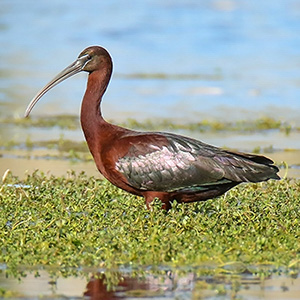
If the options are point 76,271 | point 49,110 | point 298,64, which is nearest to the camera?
point 76,271

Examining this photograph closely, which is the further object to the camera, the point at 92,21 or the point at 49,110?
the point at 92,21

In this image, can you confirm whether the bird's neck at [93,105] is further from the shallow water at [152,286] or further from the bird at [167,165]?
the shallow water at [152,286]

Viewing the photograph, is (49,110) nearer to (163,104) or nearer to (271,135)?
(163,104)

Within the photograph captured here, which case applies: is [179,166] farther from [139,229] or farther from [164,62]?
[164,62]

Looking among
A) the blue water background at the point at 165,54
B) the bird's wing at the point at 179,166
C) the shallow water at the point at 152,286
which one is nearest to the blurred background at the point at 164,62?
the blue water background at the point at 165,54

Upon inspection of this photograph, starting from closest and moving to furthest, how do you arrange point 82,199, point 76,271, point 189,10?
point 76,271
point 82,199
point 189,10

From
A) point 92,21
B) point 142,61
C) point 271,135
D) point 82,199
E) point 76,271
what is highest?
point 92,21

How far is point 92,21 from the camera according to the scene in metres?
29.0

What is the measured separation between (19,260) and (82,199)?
85.3 inches

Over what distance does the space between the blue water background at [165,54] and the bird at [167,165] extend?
6579 millimetres

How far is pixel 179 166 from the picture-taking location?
8.44 meters

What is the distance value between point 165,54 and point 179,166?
1528 centimetres

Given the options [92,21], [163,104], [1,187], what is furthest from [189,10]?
[1,187]

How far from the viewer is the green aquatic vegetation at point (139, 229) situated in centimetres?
696
